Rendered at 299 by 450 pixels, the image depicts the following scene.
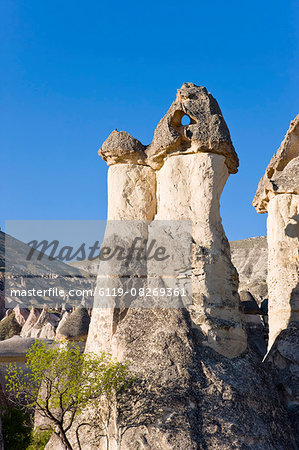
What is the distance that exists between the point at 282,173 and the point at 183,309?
20.2ft

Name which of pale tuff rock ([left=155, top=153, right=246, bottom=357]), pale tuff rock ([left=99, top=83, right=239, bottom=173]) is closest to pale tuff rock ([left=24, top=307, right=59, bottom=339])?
pale tuff rock ([left=99, top=83, right=239, bottom=173])

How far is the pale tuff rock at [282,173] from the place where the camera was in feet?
54.2

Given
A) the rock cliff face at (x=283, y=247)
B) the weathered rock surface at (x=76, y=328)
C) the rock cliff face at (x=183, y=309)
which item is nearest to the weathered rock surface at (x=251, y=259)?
the weathered rock surface at (x=76, y=328)

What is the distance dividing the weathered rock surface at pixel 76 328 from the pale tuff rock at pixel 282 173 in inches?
253

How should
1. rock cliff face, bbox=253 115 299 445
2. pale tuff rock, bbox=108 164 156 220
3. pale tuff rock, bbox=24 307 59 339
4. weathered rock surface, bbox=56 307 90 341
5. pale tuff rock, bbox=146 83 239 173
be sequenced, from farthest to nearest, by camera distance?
pale tuff rock, bbox=24 307 59 339, weathered rock surface, bbox=56 307 90 341, rock cliff face, bbox=253 115 299 445, pale tuff rock, bbox=108 164 156 220, pale tuff rock, bbox=146 83 239 173

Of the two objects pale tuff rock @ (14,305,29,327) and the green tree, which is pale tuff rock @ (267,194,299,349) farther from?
pale tuff rock @ (14,305,29,327)

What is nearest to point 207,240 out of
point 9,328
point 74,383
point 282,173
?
point 74,383

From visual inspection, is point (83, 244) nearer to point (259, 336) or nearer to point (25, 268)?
point (259, 336)

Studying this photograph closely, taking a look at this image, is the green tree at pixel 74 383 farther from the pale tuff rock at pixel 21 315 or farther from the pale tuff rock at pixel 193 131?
the pale tuff rock at pixel 21 315

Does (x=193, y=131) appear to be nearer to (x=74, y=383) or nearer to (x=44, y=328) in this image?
(x=74, y=383)

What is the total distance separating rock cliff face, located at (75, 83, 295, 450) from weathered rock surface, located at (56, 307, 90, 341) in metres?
6.15

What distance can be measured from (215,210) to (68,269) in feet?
238

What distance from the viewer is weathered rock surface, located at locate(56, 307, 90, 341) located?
1920cm

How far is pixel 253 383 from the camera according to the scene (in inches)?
469
